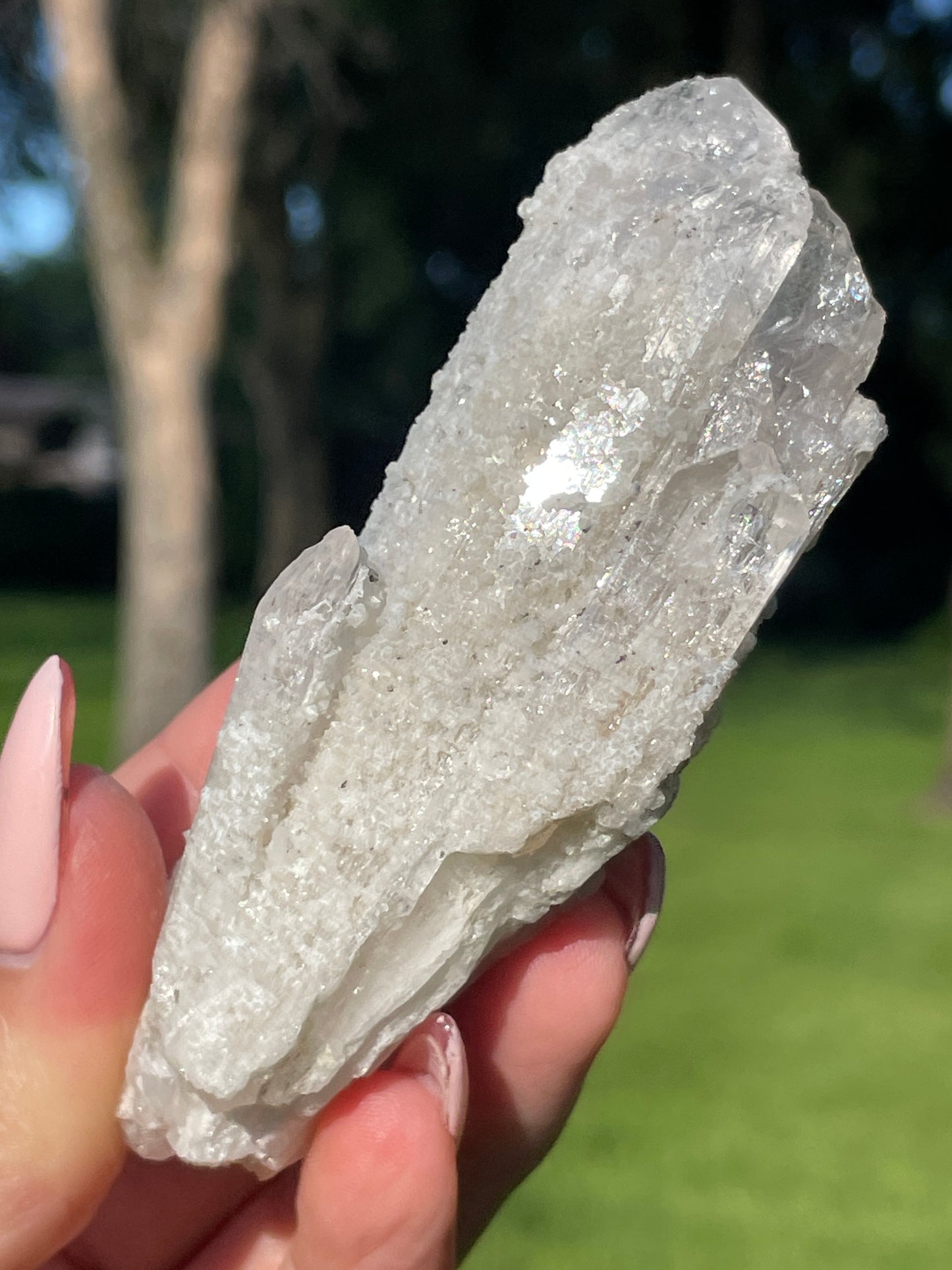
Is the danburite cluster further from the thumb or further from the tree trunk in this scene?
the tree trunk

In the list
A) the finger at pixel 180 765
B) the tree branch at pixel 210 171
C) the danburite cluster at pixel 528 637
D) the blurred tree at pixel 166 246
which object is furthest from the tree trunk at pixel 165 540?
the danburite cluster at pixel 528 637

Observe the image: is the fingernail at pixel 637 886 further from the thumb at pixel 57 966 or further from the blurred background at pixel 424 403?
the blurred background at pixel 424 403

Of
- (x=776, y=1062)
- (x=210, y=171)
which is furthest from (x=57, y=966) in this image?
(x=210, y=171)

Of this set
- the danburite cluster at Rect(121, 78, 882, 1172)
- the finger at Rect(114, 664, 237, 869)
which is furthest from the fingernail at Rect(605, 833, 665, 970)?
the finger at Rect(114, 664, 237, 869)

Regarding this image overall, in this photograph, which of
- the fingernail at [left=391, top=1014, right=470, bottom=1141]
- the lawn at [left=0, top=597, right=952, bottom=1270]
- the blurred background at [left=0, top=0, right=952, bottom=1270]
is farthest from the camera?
the blurred background at [left=0, top=0, right=952, bottom=1270]

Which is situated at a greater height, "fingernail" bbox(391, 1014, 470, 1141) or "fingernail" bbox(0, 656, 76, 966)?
"fingernail" bbox(0, 656, 76, 966)
